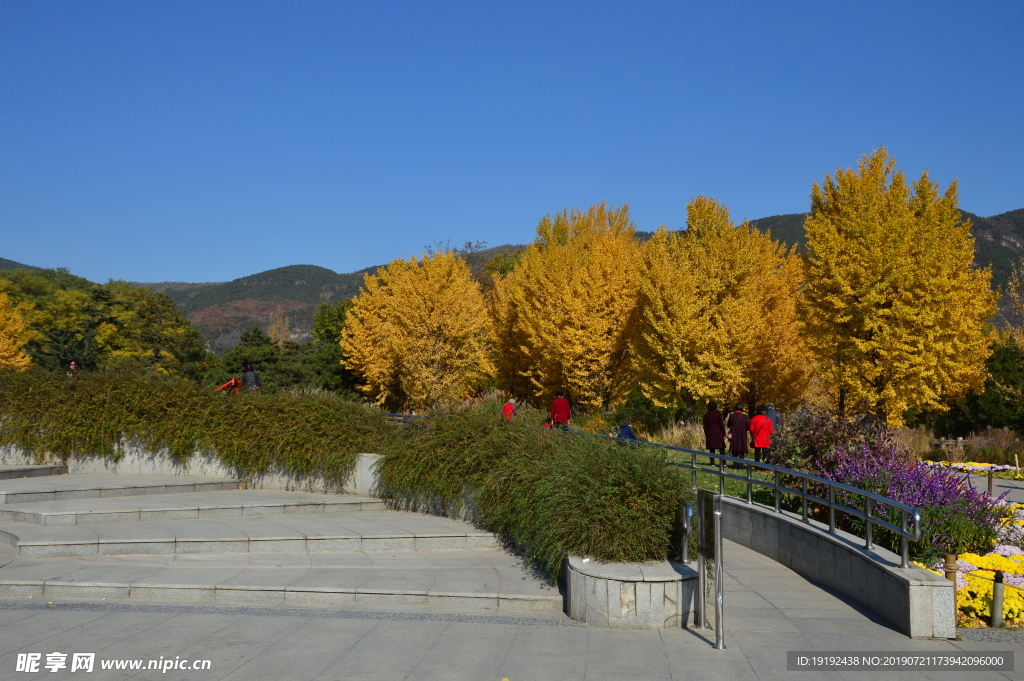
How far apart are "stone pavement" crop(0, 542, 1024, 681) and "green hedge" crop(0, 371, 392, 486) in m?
4.92

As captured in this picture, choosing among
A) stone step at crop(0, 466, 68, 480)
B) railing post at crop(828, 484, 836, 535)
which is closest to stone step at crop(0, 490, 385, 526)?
stone step at crop(0, 466, 68, 480)

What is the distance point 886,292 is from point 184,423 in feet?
60.6

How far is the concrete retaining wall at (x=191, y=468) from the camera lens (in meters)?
12.0

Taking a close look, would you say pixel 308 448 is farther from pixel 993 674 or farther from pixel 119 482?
pixel 993 674

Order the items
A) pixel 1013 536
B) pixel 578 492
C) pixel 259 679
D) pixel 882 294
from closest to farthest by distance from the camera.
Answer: pixel 259 679, pixel 578 492, pixel 1013 536, pixel 882 294

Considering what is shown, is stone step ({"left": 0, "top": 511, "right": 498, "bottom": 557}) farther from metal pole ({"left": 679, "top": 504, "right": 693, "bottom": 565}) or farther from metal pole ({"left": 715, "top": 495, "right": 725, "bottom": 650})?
metal pole ({"left": 715, "top": 495, "right": 725, "bottom": 650})

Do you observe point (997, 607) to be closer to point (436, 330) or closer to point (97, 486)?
point (97, 486)

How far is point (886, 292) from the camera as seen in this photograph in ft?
72.0

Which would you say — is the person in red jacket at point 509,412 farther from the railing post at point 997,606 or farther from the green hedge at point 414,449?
the railing post at point 997,606

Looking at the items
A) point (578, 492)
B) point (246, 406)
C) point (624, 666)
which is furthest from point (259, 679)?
point (246, 406)

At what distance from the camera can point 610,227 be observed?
167 ft

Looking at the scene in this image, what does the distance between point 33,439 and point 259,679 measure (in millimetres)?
10482

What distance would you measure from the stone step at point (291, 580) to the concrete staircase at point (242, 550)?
1 cm

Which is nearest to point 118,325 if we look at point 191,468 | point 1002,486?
point 191,468
